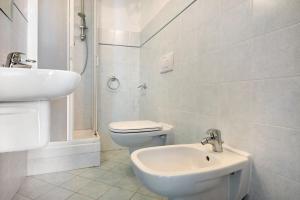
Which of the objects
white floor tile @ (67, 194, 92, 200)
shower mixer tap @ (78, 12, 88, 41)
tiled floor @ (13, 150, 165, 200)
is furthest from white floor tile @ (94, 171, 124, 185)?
shower mixer tap @ (78, 12, 88, 41)

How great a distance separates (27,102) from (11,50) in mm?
902

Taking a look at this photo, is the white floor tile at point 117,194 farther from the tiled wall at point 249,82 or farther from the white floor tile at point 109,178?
the tiled wall at point 249,82

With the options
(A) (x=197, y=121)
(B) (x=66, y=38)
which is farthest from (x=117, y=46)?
(A) (x=197, y=121)

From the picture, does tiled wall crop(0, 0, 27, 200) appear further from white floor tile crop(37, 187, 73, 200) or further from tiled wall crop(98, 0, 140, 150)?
tiled wall crop(98, 0, 140, 150)

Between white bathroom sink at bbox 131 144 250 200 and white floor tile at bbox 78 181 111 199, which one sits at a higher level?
white bathroom sink at bbox 131 144 250 200

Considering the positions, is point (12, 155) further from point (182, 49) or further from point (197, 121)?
point (182, 49)

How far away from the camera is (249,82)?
0.94m

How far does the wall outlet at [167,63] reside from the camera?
67.9 inches

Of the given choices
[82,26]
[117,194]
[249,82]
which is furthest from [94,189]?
[82,26]

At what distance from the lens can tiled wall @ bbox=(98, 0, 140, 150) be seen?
8.05ft

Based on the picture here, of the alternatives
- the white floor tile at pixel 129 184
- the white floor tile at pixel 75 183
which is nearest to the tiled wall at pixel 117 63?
the white floor tile at pixel 75 183

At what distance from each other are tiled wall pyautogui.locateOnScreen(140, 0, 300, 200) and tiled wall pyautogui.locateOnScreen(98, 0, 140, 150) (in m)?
1.12

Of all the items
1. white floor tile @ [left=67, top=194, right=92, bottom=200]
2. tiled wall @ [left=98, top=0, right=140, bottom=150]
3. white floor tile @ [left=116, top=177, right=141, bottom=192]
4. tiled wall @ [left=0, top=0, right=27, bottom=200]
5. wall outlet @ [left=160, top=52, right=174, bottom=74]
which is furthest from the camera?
tiled wall @ [left=98, top=0, right=140, bottom=150]

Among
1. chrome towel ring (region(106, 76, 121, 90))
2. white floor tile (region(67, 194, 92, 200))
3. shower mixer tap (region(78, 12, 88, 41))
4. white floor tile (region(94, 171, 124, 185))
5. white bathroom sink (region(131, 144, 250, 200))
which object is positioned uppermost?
shower mixer tap (region(78, 12, 88, 41))
